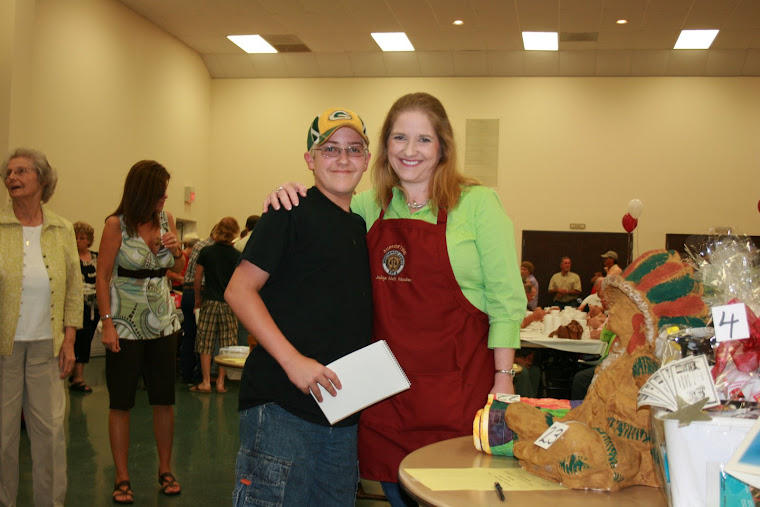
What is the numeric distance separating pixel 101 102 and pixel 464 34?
573cm

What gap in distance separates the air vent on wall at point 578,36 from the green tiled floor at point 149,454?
8323 millimetres

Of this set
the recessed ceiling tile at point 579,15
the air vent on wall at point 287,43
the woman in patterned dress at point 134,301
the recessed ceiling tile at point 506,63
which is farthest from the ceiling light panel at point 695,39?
the woman in patterned dress at point 134,301

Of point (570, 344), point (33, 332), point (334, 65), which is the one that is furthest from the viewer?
point (334, 65)

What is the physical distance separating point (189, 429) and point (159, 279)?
6.97 ft

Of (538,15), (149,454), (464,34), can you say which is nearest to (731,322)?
(149,454)

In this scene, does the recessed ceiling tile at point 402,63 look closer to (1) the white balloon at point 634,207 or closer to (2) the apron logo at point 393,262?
(1) the white balloon at point 634,207

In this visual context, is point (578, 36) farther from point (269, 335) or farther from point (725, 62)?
point (269, 335)

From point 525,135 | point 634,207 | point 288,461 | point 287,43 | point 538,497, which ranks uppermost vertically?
point 287,43

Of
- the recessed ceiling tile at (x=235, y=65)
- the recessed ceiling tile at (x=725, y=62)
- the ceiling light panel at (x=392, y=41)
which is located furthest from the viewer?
the recessed ceiling tile at (x=235, y=65)

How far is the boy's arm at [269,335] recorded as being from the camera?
178cm

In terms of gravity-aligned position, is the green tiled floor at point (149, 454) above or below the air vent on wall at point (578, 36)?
below

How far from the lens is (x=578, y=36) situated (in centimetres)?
1215

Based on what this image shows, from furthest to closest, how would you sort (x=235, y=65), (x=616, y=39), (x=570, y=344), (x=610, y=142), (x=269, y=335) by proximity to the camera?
(x=235, y=65) → (x=610, y=142) → (x=616, y=39) → (x=570, y=344) → (x=269, y=335)

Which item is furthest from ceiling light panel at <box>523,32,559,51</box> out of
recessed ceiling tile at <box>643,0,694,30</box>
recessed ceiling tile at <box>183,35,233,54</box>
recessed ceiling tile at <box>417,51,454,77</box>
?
recessed ceiling tile at <box>183,35,233,54</box>
